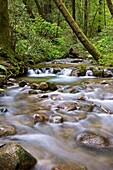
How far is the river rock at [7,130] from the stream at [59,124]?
8 centimetres

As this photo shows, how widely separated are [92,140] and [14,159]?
3.87 feet

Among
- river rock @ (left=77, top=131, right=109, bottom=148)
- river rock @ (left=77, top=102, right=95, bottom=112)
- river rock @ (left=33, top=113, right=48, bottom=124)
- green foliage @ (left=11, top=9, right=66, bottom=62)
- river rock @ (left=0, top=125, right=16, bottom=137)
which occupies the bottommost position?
river rock @ (left=77, top=131, right=109, bottom=148)

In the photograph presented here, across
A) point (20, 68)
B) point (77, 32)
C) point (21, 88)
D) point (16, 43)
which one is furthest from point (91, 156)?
point (16, 43)

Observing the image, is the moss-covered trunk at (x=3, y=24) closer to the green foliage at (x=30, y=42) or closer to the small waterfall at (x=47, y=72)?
the green foliage at (x=30, y=42)

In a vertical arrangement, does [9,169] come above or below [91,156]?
above

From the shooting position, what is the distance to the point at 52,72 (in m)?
9.36

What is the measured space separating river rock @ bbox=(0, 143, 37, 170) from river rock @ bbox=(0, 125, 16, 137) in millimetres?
784

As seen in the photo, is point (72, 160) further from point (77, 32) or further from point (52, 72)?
point (52, 72)

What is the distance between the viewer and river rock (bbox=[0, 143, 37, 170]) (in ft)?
8.00

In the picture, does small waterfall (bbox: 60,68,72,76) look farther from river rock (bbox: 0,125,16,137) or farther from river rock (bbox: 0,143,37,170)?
river rock (bbox: 0,143,37,170)

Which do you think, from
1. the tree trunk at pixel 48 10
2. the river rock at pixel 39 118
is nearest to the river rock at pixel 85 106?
the river rock at pixel 39 118

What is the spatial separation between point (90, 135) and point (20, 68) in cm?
548

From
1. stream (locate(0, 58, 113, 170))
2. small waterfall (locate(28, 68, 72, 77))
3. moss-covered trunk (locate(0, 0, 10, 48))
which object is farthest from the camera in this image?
small waterfall (locate(28, 68, 72, 77))

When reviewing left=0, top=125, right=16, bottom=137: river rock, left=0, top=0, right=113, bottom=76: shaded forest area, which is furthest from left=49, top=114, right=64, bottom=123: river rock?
left=0, top=0, right=113, bottom=76: shaded forest area
